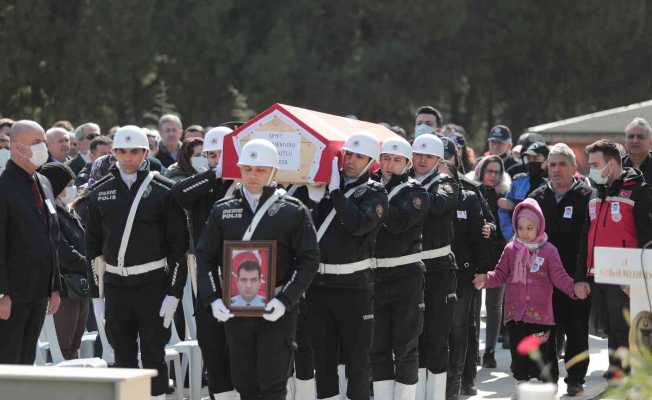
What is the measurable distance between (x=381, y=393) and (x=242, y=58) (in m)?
27.3

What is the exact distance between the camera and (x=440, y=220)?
35.1 ft

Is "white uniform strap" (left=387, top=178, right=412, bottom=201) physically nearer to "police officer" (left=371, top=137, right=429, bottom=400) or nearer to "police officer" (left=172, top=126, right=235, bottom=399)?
"police officer" (left=371, top=137, right=429, bottom=400)

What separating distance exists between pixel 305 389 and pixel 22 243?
2437mm

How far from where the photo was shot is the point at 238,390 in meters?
8.78

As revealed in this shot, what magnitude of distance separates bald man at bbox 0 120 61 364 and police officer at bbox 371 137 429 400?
8.03 ft

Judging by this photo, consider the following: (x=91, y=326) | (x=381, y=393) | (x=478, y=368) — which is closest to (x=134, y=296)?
(x=381, y=393)

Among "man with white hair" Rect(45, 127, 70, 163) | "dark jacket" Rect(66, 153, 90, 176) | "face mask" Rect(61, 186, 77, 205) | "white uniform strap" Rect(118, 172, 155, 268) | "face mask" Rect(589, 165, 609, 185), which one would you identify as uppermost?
"man with white hair" Rect(45, 127, 70, 163)

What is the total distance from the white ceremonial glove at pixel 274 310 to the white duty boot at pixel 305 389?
169cm

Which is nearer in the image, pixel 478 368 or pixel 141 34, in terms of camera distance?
pixel 478 368

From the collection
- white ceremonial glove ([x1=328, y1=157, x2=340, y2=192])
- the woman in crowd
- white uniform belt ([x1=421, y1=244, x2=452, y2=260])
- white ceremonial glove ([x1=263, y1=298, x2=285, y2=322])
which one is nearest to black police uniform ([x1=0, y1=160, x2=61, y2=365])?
the woman in crowd

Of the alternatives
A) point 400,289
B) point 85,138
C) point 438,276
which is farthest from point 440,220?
point 85,138

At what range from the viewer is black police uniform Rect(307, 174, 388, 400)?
9.47 meters

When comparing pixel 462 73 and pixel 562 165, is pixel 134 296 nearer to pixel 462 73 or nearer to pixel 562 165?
pixel 562 165

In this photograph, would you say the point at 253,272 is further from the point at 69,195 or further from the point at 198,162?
the point at 69,195
